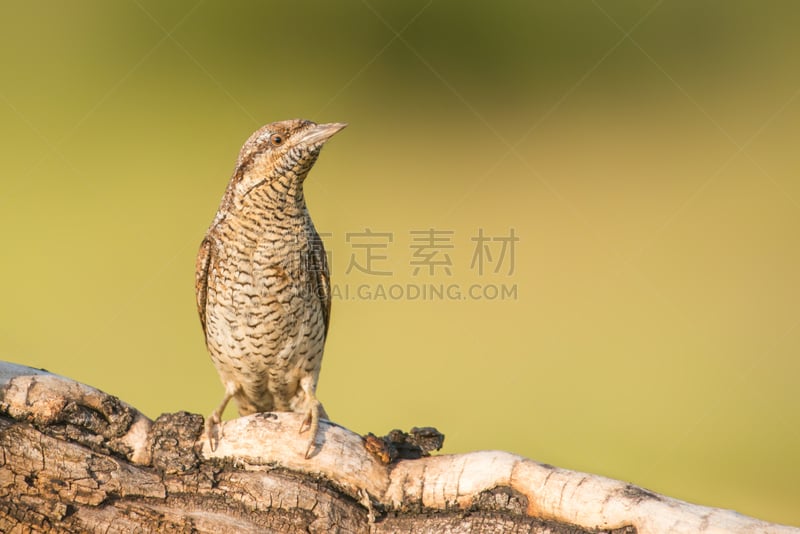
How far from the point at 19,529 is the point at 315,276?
147 centimetres

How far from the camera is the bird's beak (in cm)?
276

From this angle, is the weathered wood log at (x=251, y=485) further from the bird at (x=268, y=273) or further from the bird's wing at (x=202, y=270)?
the bird's wing at (x=202, y=270)

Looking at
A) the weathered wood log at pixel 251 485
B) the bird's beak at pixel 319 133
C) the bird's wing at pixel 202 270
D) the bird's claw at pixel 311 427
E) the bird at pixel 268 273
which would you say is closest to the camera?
the weathered wood log at pixel 251 485

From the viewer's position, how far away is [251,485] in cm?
239

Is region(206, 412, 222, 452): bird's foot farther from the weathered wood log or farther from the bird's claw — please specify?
the bird's claw

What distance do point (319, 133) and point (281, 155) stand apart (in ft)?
0.54

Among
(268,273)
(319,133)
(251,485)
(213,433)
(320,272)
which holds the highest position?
(319,133)

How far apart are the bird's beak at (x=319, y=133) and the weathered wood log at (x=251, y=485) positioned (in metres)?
0.97

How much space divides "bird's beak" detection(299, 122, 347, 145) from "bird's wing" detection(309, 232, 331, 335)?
1.56ft

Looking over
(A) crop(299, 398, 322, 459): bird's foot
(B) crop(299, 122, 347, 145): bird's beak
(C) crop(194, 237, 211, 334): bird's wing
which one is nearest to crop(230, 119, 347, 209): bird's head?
(B) crop(299, 122, 347, 145): bird's beak

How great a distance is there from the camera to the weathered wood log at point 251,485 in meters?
2.21

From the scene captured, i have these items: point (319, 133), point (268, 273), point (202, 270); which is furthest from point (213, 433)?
point (319, 133)

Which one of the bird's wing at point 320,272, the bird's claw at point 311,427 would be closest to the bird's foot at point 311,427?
the bird's claw at point 311,427

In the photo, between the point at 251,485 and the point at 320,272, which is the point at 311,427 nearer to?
the point at 251,485
